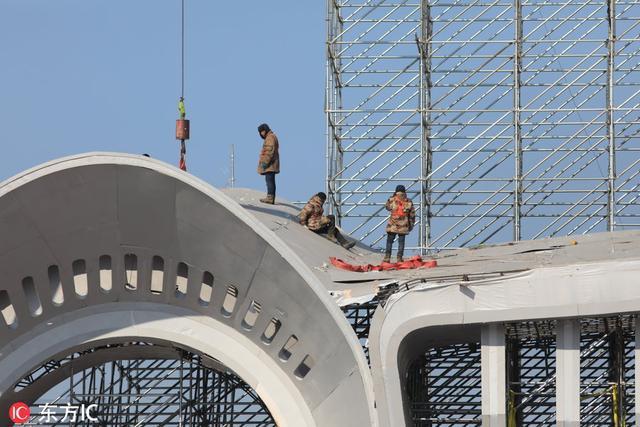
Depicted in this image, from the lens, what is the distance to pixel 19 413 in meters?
23.8

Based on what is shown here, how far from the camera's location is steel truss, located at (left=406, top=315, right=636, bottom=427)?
871 inches

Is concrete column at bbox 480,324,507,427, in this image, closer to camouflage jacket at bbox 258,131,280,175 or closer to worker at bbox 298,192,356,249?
worker at bbox 298,192,356,249

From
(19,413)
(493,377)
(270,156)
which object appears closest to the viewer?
(493,377)

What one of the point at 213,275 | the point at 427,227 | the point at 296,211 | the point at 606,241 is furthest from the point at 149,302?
the point at 427,227

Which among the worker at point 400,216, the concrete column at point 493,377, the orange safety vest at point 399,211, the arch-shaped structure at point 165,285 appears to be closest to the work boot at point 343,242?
the worker at point 400,216

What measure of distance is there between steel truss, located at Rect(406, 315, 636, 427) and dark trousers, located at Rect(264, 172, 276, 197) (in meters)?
3.22

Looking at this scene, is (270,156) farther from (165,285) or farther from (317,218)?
(165,285)

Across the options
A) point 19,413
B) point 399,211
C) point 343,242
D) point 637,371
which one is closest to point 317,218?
point 343,242

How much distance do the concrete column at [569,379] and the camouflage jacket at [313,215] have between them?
18.8ft

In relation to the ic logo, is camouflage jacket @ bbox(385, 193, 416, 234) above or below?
above

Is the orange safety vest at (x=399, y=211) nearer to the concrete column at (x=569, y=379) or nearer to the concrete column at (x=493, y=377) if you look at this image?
the concrete column at (x=493, y=377)

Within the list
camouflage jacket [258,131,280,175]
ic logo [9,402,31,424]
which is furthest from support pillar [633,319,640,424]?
ic logo [9,402,31,424]

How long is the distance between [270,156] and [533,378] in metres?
6.52

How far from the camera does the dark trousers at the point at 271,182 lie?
25859mm
